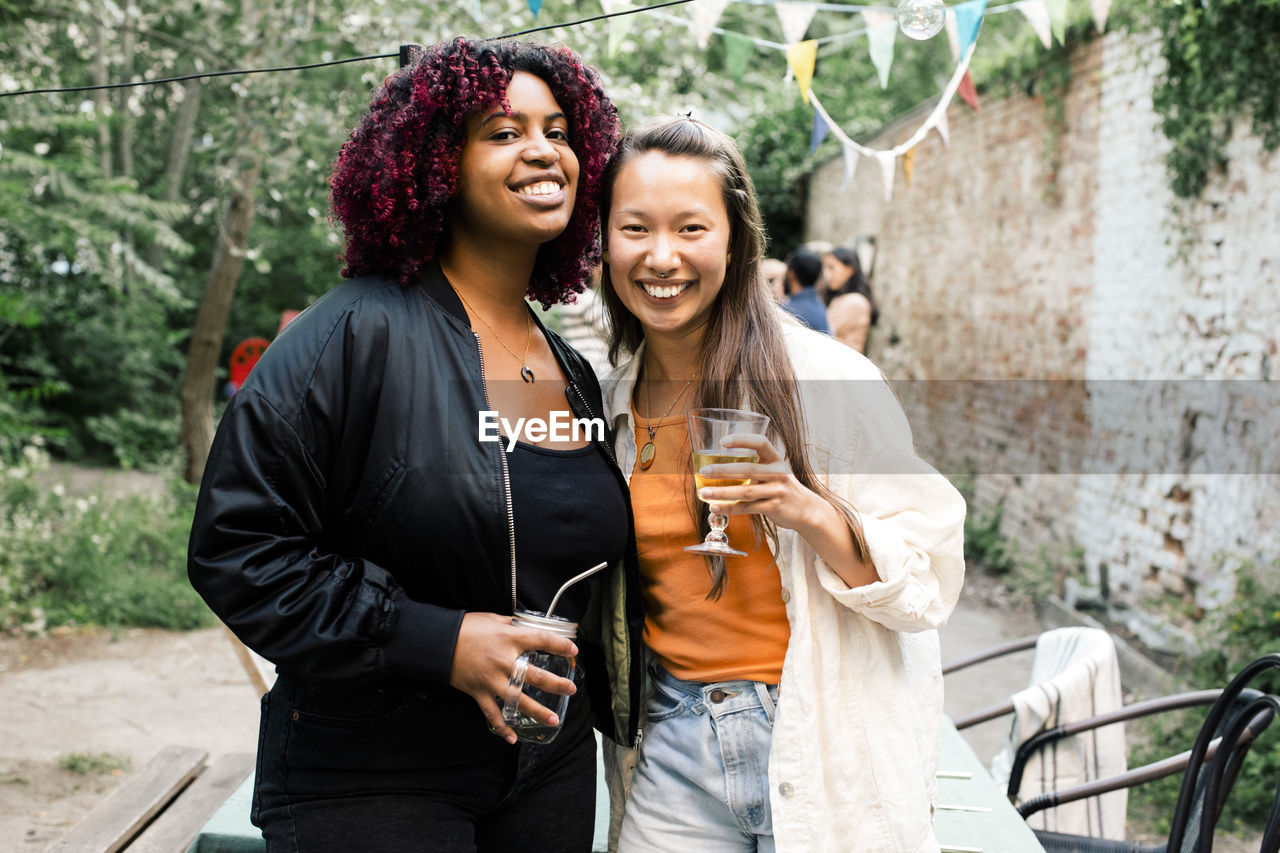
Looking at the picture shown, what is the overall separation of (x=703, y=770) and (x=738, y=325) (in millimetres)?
799

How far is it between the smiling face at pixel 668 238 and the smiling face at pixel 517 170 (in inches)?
4.9

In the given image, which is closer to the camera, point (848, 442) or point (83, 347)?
point (848, 442)

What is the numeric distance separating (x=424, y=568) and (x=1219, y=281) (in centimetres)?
484

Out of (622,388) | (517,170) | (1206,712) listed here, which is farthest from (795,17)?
(1206,712)

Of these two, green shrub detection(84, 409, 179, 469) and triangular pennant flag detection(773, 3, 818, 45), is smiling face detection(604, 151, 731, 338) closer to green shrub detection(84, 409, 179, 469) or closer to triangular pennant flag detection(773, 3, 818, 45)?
triangular pennant flag detection(773, 3, 818, 45)

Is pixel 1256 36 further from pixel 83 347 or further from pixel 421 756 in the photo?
pixel 83 347

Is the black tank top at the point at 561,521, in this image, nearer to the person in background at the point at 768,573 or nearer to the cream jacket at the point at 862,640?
the person in background at the point at 768,573

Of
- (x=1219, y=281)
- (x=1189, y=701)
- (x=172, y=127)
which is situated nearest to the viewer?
(x=1189, y=701)

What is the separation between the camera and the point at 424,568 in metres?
1.61

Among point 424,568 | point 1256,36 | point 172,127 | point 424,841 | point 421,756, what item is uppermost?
point 172,127

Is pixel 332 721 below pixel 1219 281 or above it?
below

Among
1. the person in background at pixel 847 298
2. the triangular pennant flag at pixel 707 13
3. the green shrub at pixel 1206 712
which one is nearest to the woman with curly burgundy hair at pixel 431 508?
the triangular pennant flag at pixel 707 13

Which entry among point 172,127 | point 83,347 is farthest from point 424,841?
point 172,127
